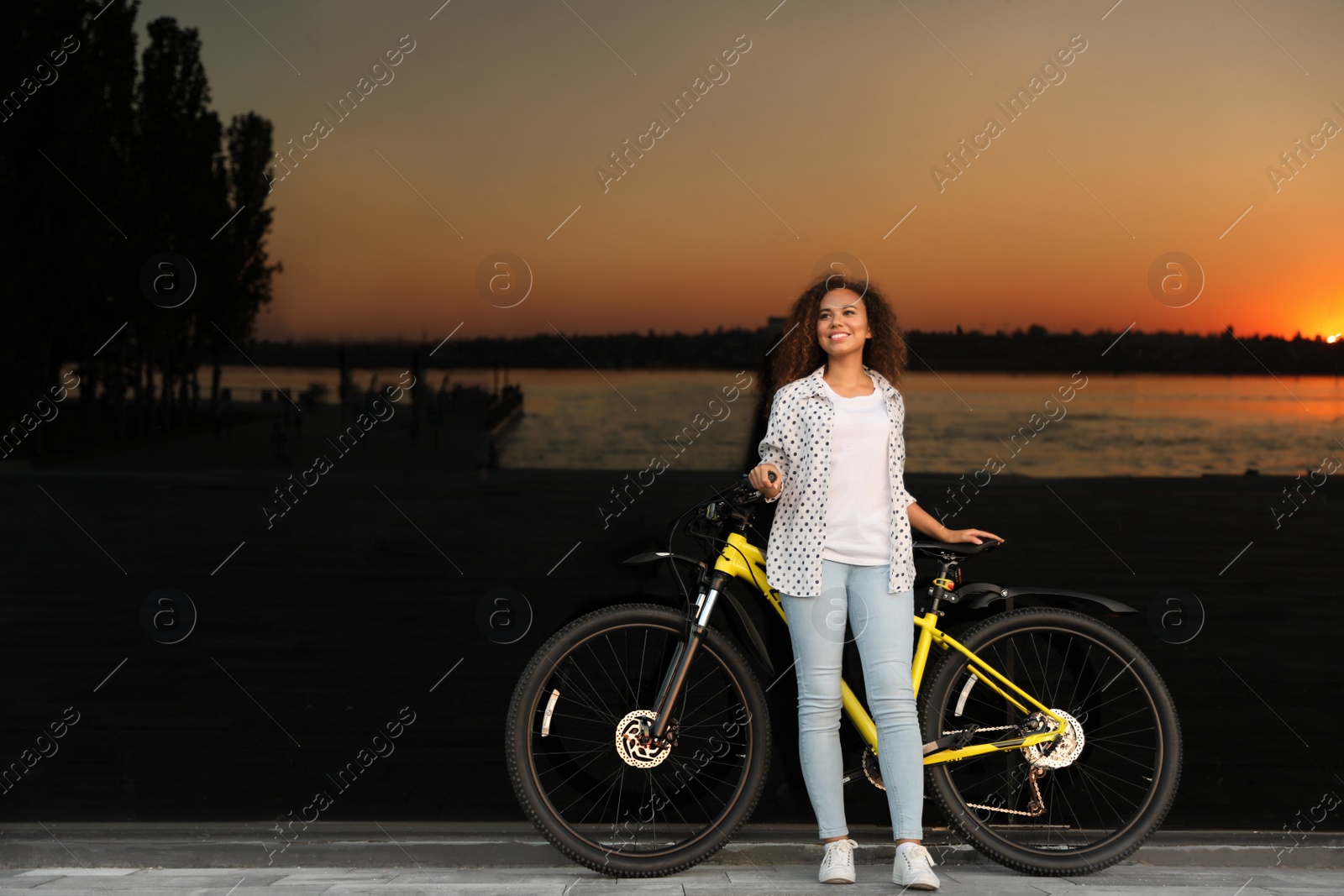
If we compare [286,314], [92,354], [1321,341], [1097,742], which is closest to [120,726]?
[92,354]

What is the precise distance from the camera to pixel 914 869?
9.00ft

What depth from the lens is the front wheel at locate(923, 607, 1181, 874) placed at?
2.93 metres

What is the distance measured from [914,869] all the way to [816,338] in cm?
127

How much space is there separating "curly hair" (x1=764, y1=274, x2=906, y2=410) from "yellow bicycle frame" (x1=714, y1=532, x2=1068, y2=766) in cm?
45

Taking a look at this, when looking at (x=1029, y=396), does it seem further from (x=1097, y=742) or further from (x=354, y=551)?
(x=354, y=551)

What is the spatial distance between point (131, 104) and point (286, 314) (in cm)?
120

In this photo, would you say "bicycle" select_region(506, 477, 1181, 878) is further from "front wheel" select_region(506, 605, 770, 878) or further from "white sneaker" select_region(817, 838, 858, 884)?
"white sneaker" select_region(817, 838, 858, 884)

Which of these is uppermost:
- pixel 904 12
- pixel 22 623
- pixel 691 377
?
pixel 904 12

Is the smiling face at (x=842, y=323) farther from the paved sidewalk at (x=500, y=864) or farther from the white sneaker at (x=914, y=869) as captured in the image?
the paved sidewalk at (x=500, y=864)

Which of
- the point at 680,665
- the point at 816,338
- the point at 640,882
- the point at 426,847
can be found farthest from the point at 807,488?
→ the point at 426,847

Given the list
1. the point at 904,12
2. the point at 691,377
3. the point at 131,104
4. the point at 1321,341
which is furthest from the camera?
the point at 1321,341

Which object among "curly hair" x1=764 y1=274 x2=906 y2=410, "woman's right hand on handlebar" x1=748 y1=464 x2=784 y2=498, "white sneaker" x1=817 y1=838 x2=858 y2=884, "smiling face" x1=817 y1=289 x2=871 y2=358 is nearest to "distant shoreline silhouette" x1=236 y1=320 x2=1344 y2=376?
"curly hair" x1=764 y1=274 x2=906 y2=410

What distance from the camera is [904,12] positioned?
465 cm

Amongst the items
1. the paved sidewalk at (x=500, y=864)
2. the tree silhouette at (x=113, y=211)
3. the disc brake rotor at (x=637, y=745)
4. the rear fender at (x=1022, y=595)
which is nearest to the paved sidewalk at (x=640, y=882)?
the paved sidewalk at (x=500, y=864)
